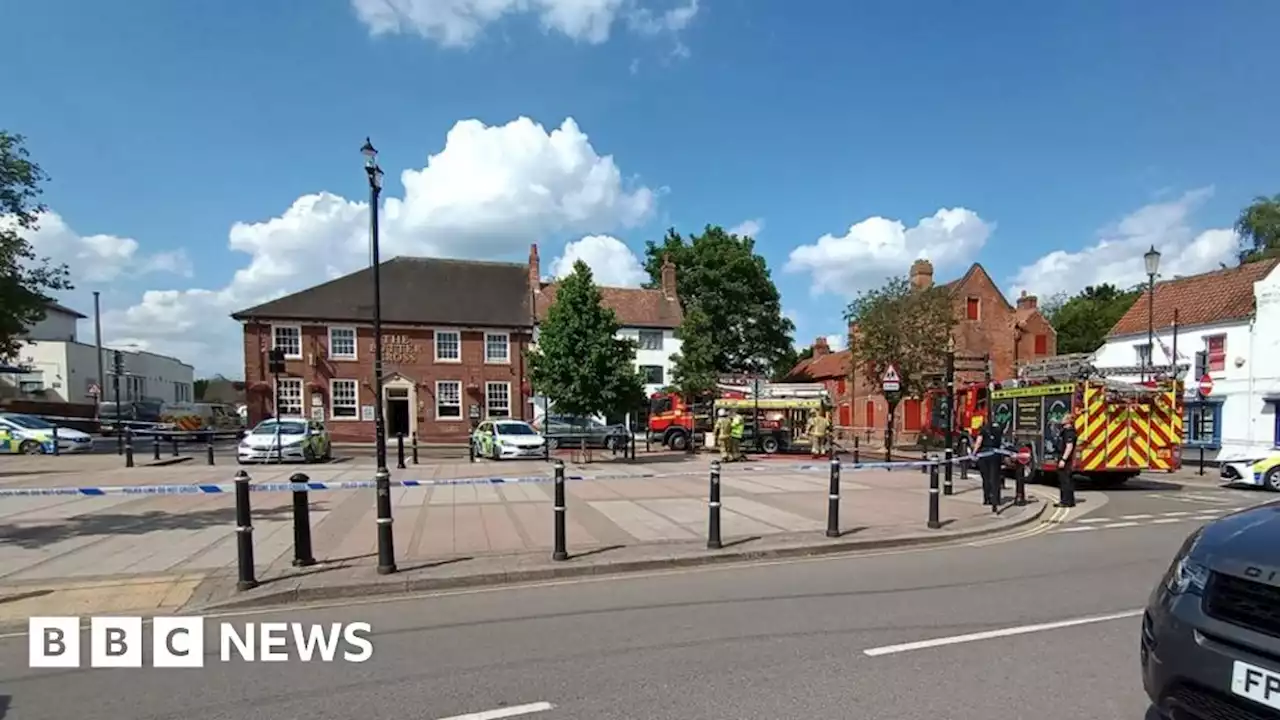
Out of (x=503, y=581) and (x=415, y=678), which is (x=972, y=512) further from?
(x=415, y=678)

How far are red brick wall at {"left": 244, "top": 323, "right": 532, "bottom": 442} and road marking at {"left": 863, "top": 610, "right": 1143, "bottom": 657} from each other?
34.8 m

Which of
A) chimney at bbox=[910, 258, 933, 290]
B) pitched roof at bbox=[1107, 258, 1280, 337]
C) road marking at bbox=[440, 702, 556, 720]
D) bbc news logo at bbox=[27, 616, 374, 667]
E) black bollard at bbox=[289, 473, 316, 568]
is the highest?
chimney at bbox=[910, 258, 933, 290]

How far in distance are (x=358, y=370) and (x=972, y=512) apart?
3406 cm

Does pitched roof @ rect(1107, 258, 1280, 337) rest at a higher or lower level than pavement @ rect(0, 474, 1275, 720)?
higher

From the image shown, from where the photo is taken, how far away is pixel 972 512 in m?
11.5

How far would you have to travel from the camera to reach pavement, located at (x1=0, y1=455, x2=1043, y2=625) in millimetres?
6832

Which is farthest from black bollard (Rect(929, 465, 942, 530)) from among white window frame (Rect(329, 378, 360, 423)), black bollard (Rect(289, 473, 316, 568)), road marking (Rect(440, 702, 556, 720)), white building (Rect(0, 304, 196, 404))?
white building (Rect(0, 304, 196, 404))

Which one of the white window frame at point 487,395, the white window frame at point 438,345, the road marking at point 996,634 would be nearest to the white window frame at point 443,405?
the white window frame at point 438,345

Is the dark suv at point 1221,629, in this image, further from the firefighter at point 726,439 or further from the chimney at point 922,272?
the chimney at point 922,272

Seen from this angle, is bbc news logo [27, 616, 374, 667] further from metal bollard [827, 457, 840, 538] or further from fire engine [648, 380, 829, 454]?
fire engine [648, 380, 829, 454]

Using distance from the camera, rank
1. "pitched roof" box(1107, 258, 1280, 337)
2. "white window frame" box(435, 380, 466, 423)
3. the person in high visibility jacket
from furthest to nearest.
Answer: "white window frame" box(435, 380, 466, 423) → "pitched roof" box(1107, 258, 1280, 337) → the person in high visibility jacket

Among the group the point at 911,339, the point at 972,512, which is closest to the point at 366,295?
the point at 911,339

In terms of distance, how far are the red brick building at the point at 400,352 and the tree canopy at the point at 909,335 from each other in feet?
63.1

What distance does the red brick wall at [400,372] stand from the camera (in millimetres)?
37156
